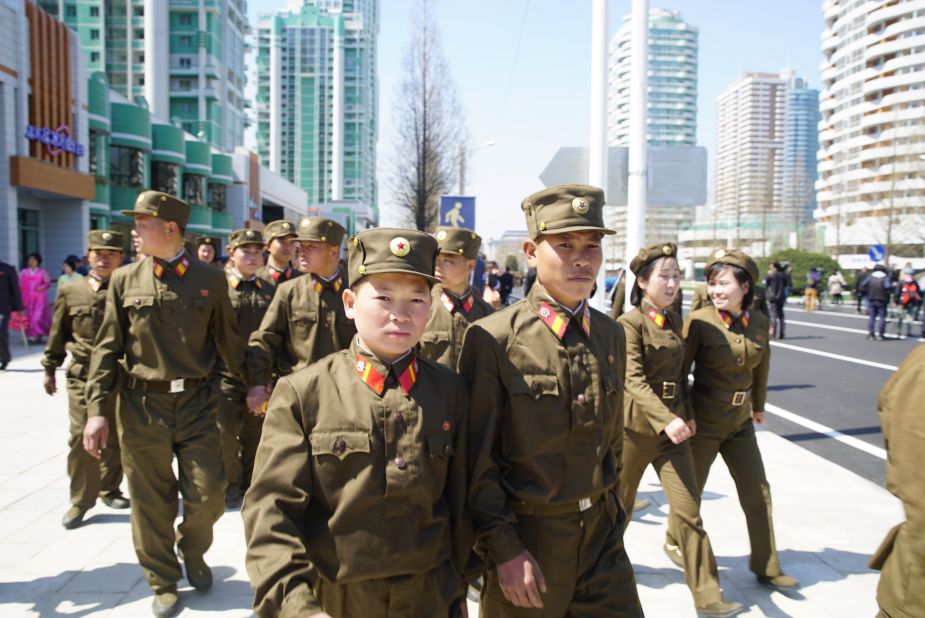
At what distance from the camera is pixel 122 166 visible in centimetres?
3212

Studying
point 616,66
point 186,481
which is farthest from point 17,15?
point 186,481

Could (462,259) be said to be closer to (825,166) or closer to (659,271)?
(659,271)

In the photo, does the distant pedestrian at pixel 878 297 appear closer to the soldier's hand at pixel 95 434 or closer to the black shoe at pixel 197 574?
the black shoe at pixel 197 574

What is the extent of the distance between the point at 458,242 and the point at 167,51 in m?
64.2

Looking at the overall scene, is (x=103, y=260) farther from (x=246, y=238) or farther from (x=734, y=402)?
(x=734, y=402)

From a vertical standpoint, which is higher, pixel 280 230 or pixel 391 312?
pixel 280 230

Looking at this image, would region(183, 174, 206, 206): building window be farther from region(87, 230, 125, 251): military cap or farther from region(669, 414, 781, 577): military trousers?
region(669, 414, 781, 577): military trousers

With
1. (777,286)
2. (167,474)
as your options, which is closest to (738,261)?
(167,474)

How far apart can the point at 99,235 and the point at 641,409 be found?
5064 mm

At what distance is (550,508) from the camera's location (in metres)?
2.63

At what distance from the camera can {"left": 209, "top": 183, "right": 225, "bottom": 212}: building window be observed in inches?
1745

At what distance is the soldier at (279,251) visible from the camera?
7.67 m

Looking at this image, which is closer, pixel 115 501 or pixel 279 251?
pixel 115 501

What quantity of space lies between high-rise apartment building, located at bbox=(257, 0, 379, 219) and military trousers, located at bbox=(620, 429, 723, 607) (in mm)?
143234
